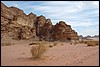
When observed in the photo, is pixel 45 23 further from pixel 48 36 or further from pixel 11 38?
pixel 11 38

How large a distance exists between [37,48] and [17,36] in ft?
121

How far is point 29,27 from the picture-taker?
5441cm

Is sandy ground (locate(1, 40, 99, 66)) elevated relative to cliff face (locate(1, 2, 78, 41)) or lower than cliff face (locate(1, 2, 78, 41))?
lower

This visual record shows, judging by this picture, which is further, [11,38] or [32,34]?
[32,34]

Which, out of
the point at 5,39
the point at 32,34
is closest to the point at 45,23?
the point at 32,34

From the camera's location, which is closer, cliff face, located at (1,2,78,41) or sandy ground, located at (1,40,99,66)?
sandy ground, located at (1,40,99,66)

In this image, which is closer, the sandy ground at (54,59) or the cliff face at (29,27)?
the sandy ground at (54,59)

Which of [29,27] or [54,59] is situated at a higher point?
[29,27]

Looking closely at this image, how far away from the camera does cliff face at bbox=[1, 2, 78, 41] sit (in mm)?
47878

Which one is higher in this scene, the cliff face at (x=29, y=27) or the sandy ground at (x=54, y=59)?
the cliff face at (x=29, y=27)

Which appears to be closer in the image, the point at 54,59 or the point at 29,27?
the point at 54,59

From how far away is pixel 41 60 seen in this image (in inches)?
479

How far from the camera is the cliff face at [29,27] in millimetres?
47878

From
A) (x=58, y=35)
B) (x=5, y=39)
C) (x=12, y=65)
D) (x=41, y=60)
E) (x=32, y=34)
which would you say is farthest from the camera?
(x=58, y=35)
